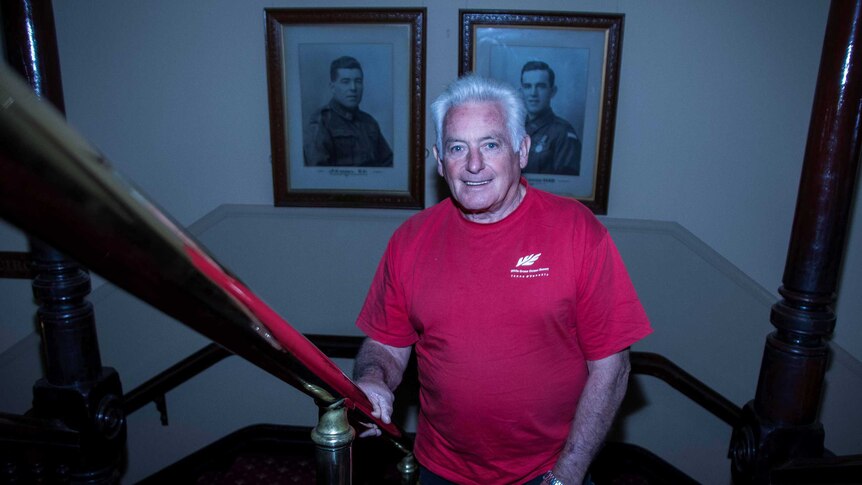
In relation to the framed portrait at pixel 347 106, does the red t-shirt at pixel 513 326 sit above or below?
below

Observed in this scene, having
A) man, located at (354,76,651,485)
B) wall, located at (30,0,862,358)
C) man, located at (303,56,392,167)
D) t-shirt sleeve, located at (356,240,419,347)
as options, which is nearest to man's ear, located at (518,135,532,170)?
man, located at (354,76,651,485)

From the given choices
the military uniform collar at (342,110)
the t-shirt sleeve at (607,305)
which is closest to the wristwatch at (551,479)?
the t-shirt sleeve at (607,305)

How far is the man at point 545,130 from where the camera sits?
313 centimetres

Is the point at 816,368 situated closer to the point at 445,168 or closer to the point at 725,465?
the point at 445,168

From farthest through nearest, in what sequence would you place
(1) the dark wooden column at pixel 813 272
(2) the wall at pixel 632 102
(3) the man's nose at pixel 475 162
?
1. (2) the wall at pixel 632 102
2. (1) the dark wooden column at pixel 813 272
3. (3) the man's nose at pixel 475 162

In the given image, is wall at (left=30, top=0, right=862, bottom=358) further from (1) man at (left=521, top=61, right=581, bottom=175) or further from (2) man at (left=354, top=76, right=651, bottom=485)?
(2) man at (left=354, top=76, right=651, bottom=485)

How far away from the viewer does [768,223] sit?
3.18 m

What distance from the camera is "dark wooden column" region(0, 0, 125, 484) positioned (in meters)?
1.96

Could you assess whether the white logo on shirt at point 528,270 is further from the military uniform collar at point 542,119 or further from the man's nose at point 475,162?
the military uniform collar at point 542,119

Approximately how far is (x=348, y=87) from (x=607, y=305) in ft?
7.62

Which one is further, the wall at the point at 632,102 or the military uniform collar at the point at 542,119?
the military uniform collar at the point at 542,119

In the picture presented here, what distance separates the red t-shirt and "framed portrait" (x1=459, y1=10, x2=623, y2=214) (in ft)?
5.11

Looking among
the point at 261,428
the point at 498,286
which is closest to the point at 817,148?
the point at 498,286

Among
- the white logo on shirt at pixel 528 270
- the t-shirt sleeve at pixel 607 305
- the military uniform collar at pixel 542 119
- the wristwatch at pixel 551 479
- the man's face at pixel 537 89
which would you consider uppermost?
the man's face at pixel 537 89
